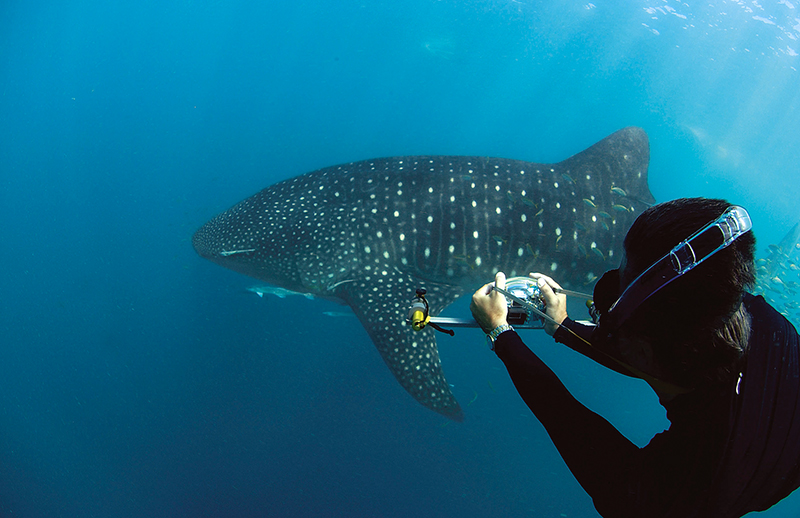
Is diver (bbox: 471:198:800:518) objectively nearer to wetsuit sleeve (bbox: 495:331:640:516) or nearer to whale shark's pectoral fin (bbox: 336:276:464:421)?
wetsuit sleeve (bbox: 495:331:640:516)

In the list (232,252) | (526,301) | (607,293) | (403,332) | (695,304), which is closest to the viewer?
(695,304)

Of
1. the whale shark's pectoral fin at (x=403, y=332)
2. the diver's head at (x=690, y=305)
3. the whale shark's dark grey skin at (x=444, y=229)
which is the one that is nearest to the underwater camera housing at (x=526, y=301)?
the diver's head at (x=690, y=305)

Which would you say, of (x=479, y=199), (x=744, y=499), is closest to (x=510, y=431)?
(x=479, y=199)

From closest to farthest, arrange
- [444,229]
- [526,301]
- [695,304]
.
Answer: [695,304], [526,301], [444,229]

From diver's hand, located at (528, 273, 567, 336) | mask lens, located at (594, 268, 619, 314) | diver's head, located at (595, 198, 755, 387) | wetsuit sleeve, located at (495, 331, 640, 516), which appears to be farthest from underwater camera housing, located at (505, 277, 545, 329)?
diver's head, located at (595, 198, 755, 387)

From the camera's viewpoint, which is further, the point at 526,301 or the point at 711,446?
the point at 526,301

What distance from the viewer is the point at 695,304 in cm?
94

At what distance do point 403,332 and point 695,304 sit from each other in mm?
3350

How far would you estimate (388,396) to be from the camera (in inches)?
327

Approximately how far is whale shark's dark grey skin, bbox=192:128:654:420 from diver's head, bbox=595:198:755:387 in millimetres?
3310

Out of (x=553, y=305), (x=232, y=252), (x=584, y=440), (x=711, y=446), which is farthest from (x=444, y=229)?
(x=711, y=446)

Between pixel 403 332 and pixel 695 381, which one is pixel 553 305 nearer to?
pixel 695 381

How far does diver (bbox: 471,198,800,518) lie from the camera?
92cm

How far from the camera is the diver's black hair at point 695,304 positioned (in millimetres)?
906
